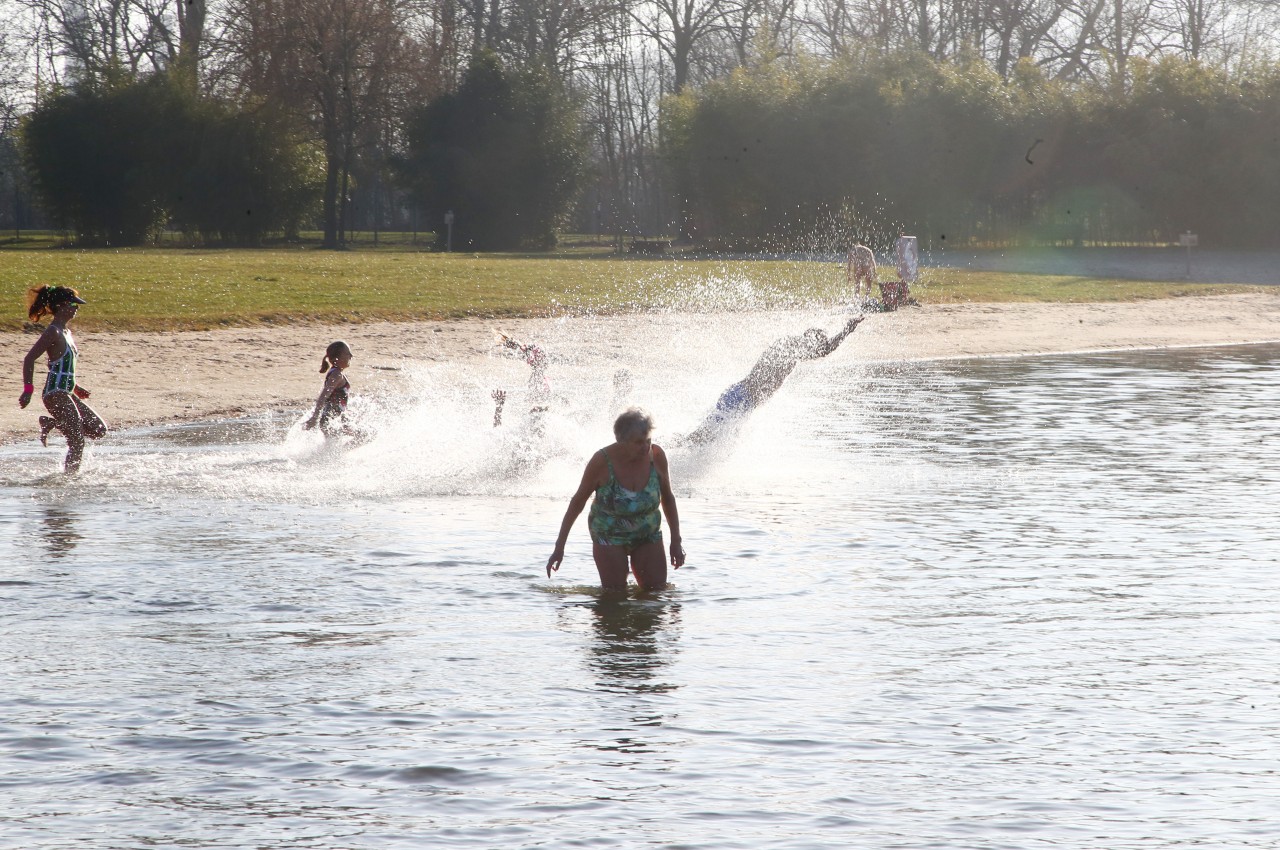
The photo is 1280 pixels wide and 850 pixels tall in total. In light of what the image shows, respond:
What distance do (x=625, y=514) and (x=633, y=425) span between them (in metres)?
0.60

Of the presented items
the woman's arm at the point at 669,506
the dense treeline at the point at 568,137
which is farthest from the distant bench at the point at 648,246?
the woman's arm at the point at 669,506

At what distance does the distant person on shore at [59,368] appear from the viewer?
11.3 m

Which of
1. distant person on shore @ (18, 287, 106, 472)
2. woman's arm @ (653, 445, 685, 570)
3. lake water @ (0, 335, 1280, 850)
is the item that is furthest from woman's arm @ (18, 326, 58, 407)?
woman's arm @ (653, 445, 685, 570)

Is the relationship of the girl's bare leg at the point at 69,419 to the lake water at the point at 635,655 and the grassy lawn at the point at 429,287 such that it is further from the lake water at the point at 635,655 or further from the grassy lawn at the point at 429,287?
the grassy lawn at the point at 429,287

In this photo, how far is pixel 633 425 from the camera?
7688 mm

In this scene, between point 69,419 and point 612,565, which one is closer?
point 612,565

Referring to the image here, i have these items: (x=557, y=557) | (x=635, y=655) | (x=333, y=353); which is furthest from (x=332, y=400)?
(x=635, y=655)

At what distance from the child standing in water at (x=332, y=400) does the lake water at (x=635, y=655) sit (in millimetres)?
365

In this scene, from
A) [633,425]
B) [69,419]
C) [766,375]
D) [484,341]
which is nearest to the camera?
[633,425]

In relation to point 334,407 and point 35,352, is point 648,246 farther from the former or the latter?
point 35,352

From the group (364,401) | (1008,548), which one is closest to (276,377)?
(364,401)

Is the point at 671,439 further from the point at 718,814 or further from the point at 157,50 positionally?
the point at 157,50

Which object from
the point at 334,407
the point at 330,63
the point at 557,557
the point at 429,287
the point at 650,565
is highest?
the point at 330,63

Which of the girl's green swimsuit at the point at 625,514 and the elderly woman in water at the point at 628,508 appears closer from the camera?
the elderly woman in water at the point at 628,508
